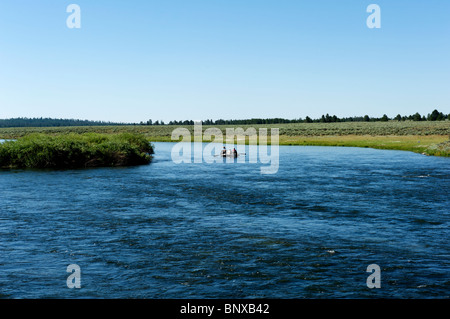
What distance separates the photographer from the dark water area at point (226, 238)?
12.9m

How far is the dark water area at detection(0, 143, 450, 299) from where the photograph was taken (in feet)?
42.3

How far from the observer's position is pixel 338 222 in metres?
20.6

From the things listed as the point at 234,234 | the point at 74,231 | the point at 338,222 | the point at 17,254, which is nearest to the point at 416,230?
the point at 338,222

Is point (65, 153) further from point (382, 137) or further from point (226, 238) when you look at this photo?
point (382, 137)

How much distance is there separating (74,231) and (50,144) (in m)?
30.8

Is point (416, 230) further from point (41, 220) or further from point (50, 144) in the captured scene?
point (50, 144)

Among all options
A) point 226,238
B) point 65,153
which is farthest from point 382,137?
point 226,238

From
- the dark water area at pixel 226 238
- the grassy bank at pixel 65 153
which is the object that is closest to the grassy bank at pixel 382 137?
the dark water area at pixel 226 238

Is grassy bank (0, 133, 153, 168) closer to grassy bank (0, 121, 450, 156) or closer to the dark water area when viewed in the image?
the dark water area

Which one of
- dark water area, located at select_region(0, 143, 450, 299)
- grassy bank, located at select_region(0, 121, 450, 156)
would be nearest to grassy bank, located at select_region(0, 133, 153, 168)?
dark water area, located at select_region(0, 143, 450, 299)

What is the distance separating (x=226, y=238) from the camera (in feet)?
58.9

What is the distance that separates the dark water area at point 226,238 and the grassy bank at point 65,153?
12.8m

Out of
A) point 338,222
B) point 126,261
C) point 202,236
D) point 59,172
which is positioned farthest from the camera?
point 59,172
